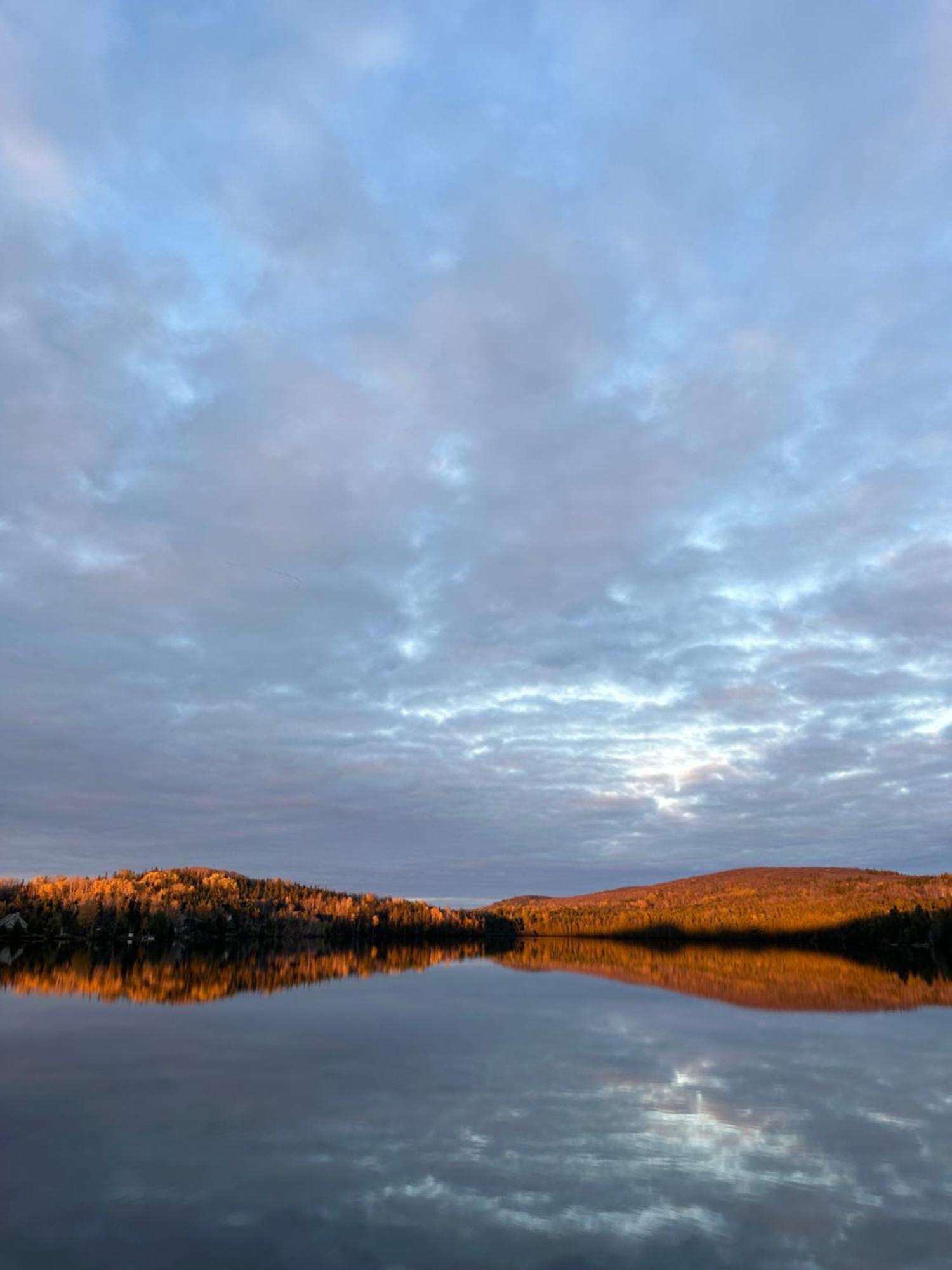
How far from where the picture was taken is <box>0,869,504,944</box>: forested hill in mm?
136750

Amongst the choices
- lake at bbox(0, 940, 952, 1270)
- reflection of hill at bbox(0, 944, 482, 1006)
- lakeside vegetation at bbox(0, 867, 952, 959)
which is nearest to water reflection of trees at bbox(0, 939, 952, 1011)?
reflection of hill at bbox(0, 944, 482, 1006)

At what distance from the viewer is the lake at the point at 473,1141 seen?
1270 centimetres

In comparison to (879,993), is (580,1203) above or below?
above

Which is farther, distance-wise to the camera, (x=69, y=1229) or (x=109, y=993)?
(x=109, y=993)

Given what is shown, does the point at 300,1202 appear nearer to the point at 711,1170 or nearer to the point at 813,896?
the point at 711,1170

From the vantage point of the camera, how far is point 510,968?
3484 inches

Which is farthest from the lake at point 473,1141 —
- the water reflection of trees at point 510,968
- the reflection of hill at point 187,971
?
the reflection of hill at point 187,971

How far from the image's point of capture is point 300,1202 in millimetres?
14297

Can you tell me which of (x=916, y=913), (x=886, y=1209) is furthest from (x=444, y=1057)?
(x=916, y=913)

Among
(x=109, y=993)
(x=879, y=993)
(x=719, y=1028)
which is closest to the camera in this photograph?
(x=719, y=1028)

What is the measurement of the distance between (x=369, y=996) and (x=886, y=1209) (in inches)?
1848

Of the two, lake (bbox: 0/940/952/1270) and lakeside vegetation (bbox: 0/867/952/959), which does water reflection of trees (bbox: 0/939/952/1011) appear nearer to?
lake (bbox: 0/940/952/1270)

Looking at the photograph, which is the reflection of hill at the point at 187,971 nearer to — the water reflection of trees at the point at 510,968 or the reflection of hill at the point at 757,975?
the water reflection of trees at the point at 510,968

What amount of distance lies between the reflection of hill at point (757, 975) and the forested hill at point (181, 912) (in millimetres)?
62287
